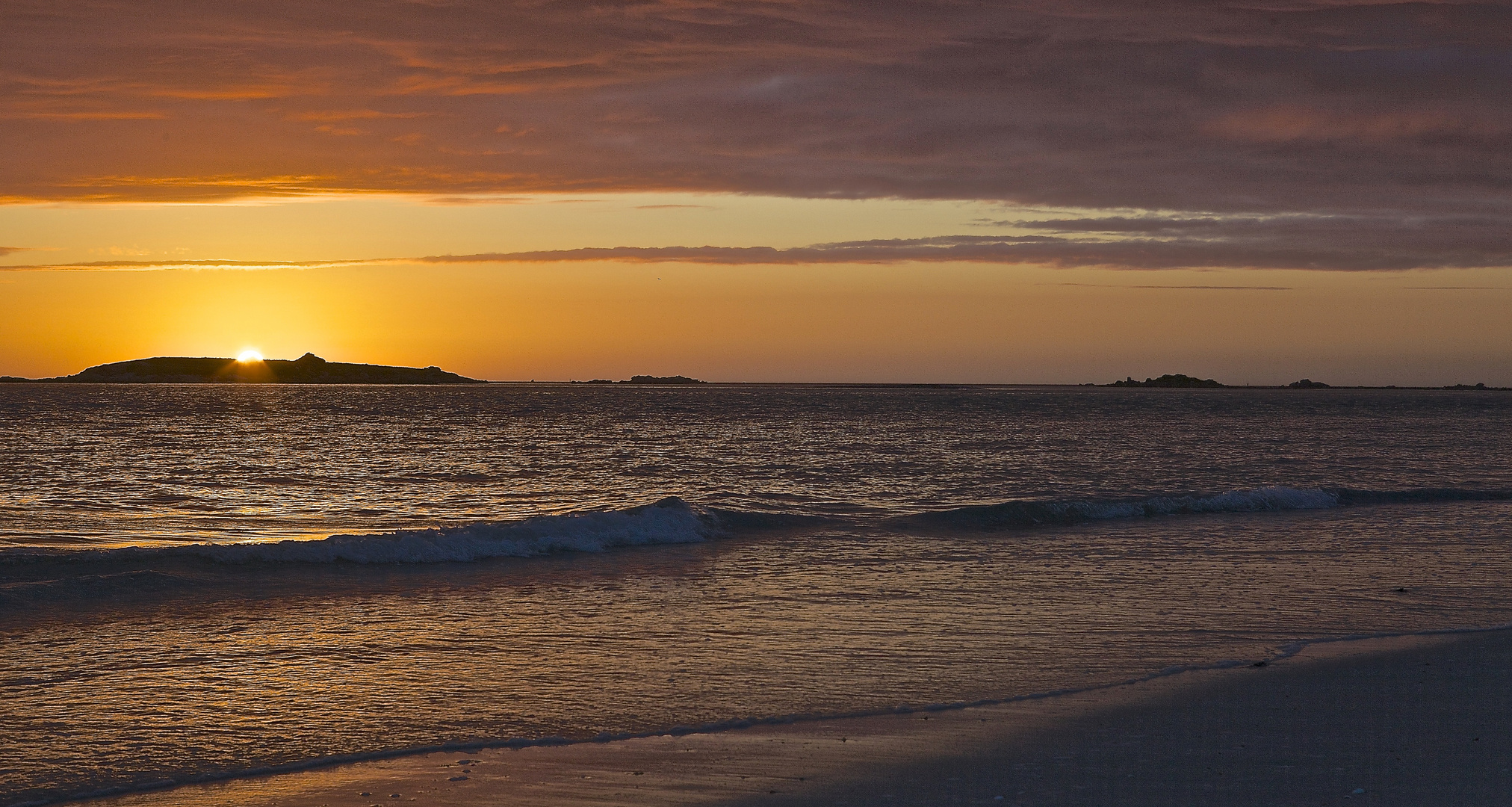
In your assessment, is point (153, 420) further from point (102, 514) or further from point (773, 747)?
point (773, 747)

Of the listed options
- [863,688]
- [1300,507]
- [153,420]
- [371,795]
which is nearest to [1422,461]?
[1300,507]

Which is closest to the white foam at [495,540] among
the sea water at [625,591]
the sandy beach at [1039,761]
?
the sea water at [625,591]

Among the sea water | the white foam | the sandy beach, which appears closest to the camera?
the sandy beach

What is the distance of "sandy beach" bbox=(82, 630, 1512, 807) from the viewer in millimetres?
7309

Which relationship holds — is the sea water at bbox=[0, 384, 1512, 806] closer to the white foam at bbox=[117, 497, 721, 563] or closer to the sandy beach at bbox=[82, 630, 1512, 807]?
the white foam at bbox=[117, 497, 721, 563]

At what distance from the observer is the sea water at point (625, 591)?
9383 mm

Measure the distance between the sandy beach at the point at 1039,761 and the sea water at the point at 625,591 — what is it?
1.60 feet

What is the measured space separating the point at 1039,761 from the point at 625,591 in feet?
28.9

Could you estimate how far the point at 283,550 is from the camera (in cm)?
1845

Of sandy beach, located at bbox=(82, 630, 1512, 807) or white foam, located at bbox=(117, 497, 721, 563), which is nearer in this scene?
sandy beach, located at bbox=(82, 630, 1512, 807)

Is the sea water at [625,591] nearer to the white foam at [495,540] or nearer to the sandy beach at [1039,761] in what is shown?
the white foam at [495,540]

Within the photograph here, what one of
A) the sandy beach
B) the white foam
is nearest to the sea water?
the white foam

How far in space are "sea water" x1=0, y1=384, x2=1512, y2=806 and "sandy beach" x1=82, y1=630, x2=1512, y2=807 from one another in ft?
1.60

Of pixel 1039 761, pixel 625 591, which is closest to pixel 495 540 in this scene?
pixel 625 591
